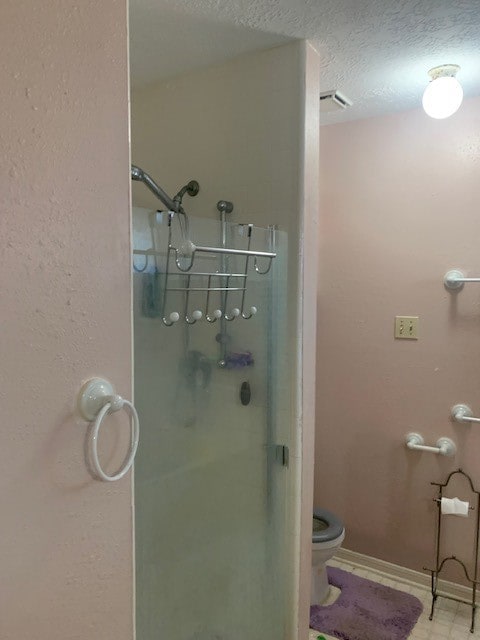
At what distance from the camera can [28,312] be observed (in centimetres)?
84

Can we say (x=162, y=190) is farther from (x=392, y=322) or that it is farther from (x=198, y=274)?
(x=392, y=322)

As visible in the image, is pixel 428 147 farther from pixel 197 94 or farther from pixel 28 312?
pixel 28 312

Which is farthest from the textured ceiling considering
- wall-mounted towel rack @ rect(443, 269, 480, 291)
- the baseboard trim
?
the baseboard trim

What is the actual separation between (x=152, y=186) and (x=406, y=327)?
4.51 feet

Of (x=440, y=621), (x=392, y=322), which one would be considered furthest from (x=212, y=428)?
(x=440, y=621)

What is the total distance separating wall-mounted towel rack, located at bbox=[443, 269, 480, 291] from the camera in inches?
83.5

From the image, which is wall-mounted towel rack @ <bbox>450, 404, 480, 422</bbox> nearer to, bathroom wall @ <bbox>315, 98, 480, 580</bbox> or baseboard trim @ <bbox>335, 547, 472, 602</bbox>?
bathroom wall @ <bbox>315, 98, 480, 580</bbox>

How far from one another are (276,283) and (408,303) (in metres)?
0.87

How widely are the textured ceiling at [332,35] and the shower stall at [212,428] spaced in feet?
1.61

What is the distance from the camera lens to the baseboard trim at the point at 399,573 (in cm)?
219

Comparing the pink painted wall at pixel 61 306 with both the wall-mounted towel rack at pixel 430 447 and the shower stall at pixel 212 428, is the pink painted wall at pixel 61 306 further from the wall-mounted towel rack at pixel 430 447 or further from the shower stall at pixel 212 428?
the wall-mounted towel rack at pixel 430 447

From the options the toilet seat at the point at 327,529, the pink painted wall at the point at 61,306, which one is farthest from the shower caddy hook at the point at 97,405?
the toilet seat at the point at 327,529

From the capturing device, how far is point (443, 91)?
5.77 feet

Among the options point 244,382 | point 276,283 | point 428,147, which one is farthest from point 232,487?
point 428,147
